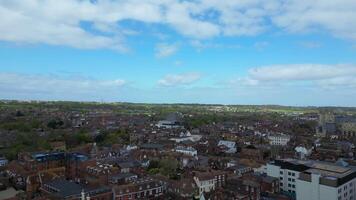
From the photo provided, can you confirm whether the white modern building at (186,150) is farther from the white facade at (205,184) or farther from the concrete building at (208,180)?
the white facade at (205,184)

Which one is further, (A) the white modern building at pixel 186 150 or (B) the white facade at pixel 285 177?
(A) the white modern building at pixel 186 150

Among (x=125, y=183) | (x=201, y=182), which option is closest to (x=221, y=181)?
(x=201, y=182)

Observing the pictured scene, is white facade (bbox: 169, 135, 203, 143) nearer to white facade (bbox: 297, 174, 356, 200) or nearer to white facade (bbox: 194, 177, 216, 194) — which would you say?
white facade (bbox: 194, 177, 216, 194)

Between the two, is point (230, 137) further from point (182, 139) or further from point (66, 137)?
point (66, 137)

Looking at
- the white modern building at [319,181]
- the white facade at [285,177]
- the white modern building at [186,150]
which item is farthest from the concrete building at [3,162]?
the white modern building at [319,181]

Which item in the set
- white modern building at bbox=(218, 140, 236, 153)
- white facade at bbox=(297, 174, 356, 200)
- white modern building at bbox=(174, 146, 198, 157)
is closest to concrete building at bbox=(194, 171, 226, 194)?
white facade at bbox=(297, 174, 356, 200)

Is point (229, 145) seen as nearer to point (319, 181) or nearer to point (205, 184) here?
point (205, 184)

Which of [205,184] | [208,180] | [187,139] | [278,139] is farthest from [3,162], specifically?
[278,139]

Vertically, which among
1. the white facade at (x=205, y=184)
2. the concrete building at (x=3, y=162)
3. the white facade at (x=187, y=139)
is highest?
the white facade at (x=187, y=139)
